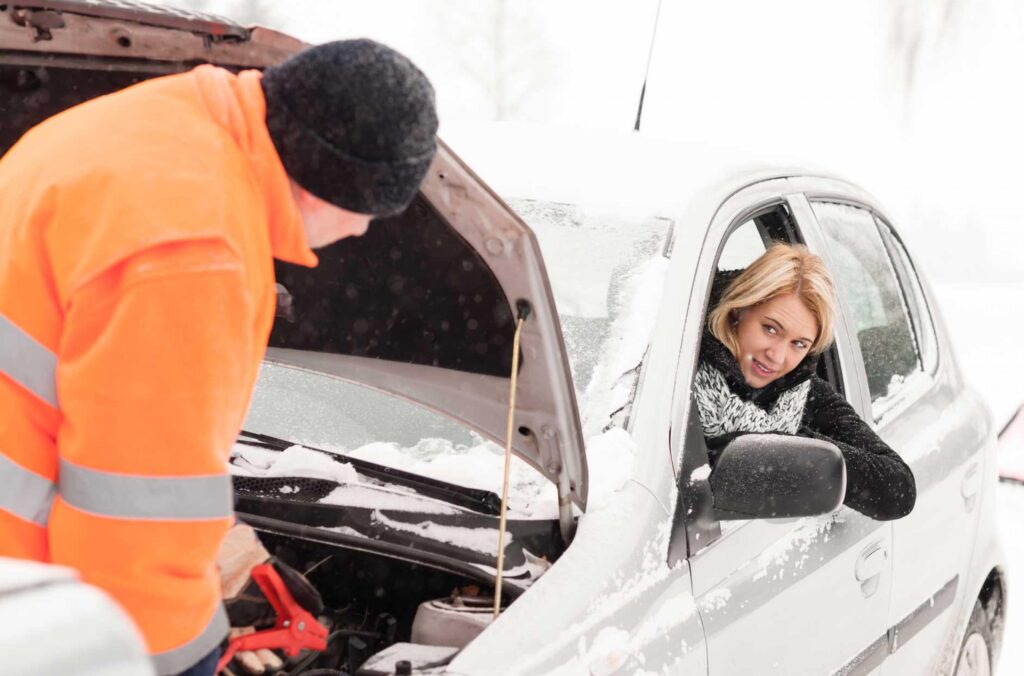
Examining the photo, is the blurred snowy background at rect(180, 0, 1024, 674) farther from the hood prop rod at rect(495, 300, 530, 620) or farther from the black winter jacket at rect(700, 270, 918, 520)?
the hood prop rod at rect(495, 300, 530, 620)

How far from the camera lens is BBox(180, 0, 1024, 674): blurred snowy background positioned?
78.4ft

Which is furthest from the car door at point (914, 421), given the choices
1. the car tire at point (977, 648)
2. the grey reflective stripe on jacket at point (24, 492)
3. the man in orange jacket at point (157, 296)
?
the grey reflective stripe on jacket at point (24, 492)

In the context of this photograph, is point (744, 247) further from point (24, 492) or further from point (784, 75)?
point (784, 75)

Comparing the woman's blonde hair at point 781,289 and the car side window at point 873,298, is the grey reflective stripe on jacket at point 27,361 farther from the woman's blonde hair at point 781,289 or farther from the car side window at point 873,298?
the car side window at point 873,298

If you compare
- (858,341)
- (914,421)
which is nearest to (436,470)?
(858,341)

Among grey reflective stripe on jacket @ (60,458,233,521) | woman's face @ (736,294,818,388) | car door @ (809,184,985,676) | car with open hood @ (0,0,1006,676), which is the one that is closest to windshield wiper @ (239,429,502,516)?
car with open hood @ (0,0,1006,676)

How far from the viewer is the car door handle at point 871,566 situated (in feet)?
8.43

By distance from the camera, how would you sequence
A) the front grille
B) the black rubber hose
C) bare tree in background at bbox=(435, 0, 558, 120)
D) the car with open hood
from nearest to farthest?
the car with open hood → the black rubber hose → the front grille → bare tree in background at bbox=(435, 0, 558, 120)

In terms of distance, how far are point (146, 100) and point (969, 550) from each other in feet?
9.23

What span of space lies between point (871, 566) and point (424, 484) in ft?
3.70

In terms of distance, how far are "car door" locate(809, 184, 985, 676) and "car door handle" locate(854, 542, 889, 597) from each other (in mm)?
90

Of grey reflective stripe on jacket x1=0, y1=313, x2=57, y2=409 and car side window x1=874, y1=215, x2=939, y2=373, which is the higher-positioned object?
grey reflective stripe on jacket x1=0, y1=313, x2=57, y2=409

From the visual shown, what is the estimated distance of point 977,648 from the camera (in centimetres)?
351

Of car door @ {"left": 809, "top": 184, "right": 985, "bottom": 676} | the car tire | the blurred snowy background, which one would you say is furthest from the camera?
the blurred snowy background
